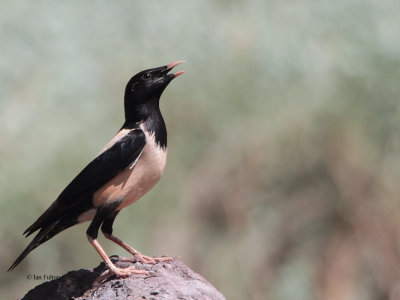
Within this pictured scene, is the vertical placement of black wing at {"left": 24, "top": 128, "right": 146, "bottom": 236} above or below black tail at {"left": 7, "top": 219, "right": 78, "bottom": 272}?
Result: above

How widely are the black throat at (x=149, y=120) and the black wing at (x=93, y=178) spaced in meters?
0.18

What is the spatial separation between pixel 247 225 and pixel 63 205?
6.75 meters

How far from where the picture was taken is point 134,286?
20.6 feet

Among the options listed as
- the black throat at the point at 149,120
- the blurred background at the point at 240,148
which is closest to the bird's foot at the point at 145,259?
the black throat at the point at 149,120

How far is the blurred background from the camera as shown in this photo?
42.5 ft

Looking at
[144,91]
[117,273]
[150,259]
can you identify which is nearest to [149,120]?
[144,91]

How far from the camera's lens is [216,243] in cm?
1297

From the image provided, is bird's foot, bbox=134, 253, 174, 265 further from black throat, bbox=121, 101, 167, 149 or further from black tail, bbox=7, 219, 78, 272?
black throat, bbox=121, 101, 167, 149

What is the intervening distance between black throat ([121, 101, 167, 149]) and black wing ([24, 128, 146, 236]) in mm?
179

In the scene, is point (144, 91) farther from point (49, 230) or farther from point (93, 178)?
point (49, 230)

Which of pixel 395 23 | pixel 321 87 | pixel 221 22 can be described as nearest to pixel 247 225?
pixel 321 87

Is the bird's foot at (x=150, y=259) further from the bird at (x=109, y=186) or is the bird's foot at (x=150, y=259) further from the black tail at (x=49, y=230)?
the black tail at (x=49, y=230)

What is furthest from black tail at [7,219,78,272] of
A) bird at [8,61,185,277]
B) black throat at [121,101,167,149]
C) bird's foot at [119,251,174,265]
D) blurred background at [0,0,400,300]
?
blurred background at [0,0,400,300]

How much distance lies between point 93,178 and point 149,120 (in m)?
0.76
